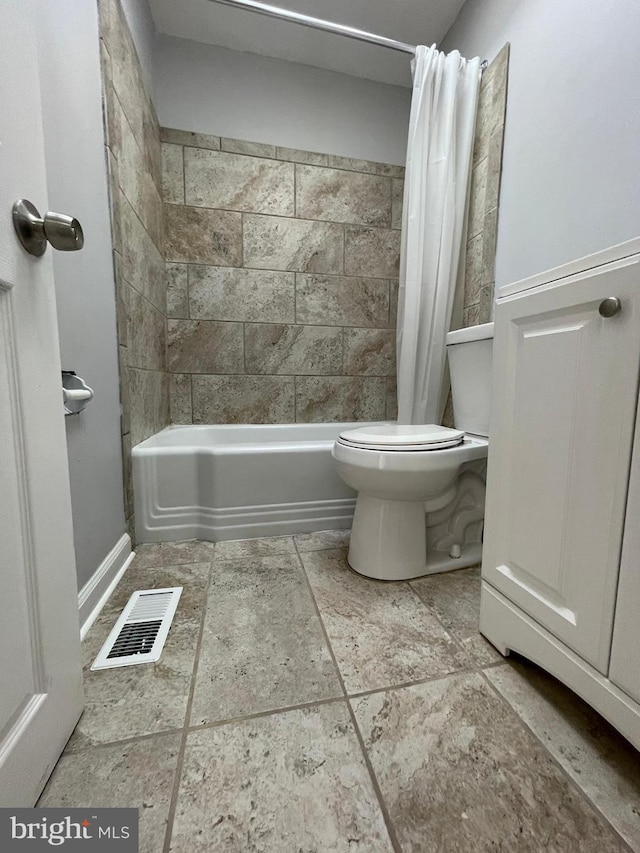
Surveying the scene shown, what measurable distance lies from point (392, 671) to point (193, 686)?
0.41 meters

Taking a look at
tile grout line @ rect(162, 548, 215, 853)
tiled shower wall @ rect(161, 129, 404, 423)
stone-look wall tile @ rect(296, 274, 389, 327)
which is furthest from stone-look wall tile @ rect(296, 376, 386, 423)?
tile grout line @ rect(162, 548, 215, 853)

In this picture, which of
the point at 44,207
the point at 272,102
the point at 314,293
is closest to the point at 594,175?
the point at 314,293

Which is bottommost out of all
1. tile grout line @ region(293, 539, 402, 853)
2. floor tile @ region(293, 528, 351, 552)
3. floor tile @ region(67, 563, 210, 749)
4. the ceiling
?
floor tile @ region(67, 563, 210, 749)

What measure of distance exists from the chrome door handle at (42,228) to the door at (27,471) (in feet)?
0.04

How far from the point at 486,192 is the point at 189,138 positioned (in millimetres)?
1457

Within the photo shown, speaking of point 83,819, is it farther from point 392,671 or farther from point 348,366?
point 348,366

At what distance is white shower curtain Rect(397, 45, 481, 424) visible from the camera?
1.54 meters

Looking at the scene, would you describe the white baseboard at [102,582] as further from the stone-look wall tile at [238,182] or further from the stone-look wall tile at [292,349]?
the stone-look wall tile at [238,182]

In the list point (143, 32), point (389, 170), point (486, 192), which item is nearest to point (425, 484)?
point (486, 192)

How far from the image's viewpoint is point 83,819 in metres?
0.50

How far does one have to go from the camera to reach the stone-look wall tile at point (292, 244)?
1.97m

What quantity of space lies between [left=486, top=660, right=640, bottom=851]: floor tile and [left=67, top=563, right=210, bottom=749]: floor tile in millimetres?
642

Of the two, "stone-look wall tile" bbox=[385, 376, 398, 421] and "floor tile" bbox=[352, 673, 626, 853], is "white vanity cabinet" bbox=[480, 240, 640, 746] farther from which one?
"stone-look wall tile" bbox=[385, 376, 398, 421]

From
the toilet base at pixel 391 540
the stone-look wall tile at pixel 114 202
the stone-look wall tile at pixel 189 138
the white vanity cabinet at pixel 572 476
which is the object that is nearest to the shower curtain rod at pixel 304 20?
the stone-look wall tile at pixel 189 138
